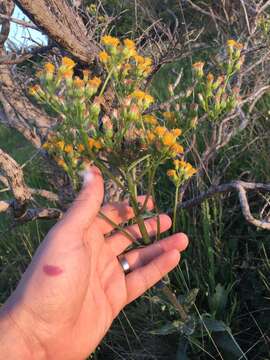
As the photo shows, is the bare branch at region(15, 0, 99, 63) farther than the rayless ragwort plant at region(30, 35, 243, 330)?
Yes

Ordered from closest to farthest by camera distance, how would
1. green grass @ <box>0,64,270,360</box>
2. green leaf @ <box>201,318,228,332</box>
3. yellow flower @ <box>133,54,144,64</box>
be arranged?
yellow flower @ <box>133,54,144,64</box>, green leaf @ <box>201,318,228,332</box>, green grass @ <box>0,64,270,360</box>

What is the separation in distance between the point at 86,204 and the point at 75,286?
1.00ft

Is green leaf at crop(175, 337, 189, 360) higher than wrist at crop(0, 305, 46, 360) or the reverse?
the reverse

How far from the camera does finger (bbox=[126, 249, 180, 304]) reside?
1.78 meters

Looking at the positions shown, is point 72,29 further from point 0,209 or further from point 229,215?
point 229,215

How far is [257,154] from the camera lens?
2.56 meters

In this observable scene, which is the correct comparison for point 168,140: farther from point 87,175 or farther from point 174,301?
point 174,301

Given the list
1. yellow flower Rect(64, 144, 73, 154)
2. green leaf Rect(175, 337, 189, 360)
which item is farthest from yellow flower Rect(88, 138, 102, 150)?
green leaf Rect(175, 337, 189, 360)

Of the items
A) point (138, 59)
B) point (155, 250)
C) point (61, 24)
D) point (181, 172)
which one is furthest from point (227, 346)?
point (61, 24)

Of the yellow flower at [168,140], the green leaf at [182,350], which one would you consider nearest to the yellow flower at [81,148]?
the yellow flower at [168,140]

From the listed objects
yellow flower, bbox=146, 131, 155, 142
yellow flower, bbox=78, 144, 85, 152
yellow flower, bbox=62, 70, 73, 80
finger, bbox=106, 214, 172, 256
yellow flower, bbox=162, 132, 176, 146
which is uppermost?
yellow flower, bbox=62, 70, 73, 80

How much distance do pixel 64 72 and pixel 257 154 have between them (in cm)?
145

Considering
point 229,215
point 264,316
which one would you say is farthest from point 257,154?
point 264,316

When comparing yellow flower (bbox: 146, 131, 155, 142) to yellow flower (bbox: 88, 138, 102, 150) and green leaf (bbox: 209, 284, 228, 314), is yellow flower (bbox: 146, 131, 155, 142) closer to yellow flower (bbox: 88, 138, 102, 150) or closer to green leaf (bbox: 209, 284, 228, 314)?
yellow flower (bbox: 88, 138, 102, 150)
